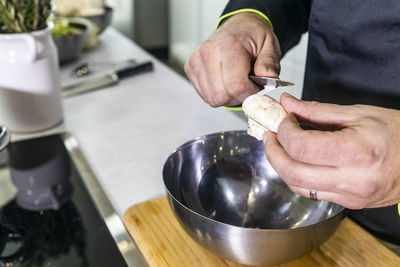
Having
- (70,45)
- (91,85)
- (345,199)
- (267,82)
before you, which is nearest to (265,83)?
(267,82)

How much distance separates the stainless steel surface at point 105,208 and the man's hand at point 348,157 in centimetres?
27

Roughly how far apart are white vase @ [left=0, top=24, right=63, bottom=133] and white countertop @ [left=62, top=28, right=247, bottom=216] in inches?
2.7

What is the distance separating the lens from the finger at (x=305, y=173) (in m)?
0.41

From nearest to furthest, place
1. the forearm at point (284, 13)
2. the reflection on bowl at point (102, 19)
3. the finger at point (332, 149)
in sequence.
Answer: the finger at point (332, 149), the forearm at point (284, 13), the reflection on bowl at point (102, 19)

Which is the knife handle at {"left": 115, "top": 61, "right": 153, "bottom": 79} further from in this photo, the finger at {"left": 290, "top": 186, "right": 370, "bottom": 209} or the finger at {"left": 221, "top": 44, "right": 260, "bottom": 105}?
the finger at {"left": 290, "top": 186, "right": 370, "bottom": 209}

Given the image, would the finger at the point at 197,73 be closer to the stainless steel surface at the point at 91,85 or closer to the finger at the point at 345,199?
the finger at the point at 345,199

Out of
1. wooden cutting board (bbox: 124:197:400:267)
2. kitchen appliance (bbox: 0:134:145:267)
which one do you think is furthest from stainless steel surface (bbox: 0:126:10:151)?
wooden cutting board (bbox: 124:197:400:267)

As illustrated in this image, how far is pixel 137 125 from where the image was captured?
939mm

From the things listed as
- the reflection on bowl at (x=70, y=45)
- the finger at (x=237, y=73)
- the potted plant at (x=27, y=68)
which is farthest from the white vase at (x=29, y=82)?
the finger at (x=237, y=73)

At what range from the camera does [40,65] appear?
33.3 inches

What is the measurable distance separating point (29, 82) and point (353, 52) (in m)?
0.62

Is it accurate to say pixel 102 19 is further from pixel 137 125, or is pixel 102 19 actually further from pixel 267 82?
pixel 267 82

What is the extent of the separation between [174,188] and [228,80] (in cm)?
17

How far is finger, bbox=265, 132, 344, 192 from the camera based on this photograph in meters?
0.41
